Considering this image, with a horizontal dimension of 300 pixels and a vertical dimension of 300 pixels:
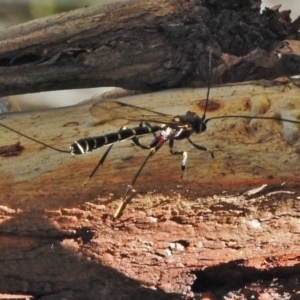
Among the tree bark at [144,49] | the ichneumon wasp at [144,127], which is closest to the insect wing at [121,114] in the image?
the ichneumon wasp at [144,127]

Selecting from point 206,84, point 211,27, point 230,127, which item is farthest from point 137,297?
point 211,27

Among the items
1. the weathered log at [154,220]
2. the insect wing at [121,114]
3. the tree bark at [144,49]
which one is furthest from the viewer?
the tree bark at [144,49]

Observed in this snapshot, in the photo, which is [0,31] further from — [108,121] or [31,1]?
[31,1]

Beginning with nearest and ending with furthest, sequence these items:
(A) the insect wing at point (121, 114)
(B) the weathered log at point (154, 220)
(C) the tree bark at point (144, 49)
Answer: (B) the weathered log at point (154, 220) < (A) the insect wing at point (121, 114) < (C) the tree bark at point (144, 49)

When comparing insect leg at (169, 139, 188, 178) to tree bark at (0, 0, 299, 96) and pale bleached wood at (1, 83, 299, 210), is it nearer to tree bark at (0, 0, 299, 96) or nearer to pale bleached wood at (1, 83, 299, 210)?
pale bleached wood at (1, 83, 299, 210)

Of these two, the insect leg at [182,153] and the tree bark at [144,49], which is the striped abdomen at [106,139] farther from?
the tree bark at [144,49]

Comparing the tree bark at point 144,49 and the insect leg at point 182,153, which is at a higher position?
the tree bark at point 144,49

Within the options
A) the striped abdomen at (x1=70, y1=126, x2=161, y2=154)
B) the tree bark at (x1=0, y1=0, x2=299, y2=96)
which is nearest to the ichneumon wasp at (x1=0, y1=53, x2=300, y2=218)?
the striped abdomen at (x1=70, y1=126, x2=161, y2=154)

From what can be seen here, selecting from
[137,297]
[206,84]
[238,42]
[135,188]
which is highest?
[238,42]
